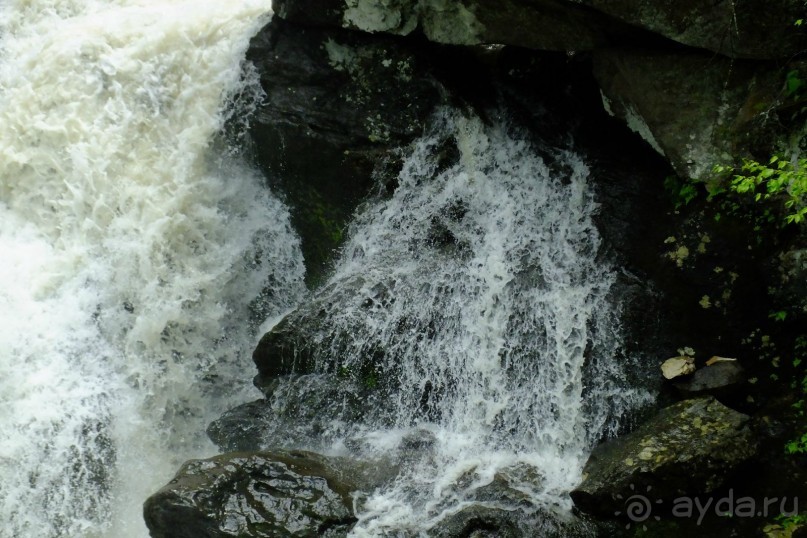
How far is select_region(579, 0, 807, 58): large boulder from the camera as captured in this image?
497cm

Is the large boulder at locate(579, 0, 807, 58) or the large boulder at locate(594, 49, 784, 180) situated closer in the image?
the large boulder at locate(579, 0, 807, 58)

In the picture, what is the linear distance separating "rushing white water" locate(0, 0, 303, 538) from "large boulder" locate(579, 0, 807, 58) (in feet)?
13.2

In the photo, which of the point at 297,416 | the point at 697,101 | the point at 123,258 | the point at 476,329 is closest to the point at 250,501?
the point at 297,416

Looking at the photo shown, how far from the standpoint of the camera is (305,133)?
7184mm

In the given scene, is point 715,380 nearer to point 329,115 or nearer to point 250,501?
point 250,501

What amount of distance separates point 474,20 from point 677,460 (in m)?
3.99

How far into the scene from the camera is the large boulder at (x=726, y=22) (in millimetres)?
4969

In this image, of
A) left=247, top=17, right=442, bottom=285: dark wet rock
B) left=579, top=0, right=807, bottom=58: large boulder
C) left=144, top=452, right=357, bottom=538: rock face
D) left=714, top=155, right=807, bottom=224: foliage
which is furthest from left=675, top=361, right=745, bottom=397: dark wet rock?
left=247, top=17, right=442, bottom=285: dark wet rock

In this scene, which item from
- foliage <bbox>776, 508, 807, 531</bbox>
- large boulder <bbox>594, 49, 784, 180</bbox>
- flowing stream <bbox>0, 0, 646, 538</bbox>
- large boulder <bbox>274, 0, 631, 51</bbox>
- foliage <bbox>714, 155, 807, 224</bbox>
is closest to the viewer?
foliage <bbox>714, 155, 807, 224</bbox>

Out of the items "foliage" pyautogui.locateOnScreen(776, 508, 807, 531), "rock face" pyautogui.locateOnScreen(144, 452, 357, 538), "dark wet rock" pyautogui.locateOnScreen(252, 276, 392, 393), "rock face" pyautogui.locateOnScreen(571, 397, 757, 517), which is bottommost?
"rock face" pyautogui.locateOnScreen(144, 452, 357, 538)

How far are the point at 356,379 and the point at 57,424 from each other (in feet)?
8.93

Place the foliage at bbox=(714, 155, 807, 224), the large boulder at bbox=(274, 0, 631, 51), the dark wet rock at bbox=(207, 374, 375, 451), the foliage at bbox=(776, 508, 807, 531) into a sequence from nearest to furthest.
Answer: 1. the foliage at bbox=(714, 155, 807, 224)
2. the foliage at bbox=(776, 508, 807, 531)
3. the large boulder at bbox=(274, 0, 631, 51)
4. the dark wet rock at bbox=(207, 374, 375, 451)

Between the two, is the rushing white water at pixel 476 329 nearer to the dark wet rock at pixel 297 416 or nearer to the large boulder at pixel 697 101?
the dark wet rock at pixel 297 416

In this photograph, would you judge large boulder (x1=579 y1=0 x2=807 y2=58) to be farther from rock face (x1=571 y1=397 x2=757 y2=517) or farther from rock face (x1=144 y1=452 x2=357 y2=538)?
rock face (x1=144 y1=452 x2=357 y2=538)
